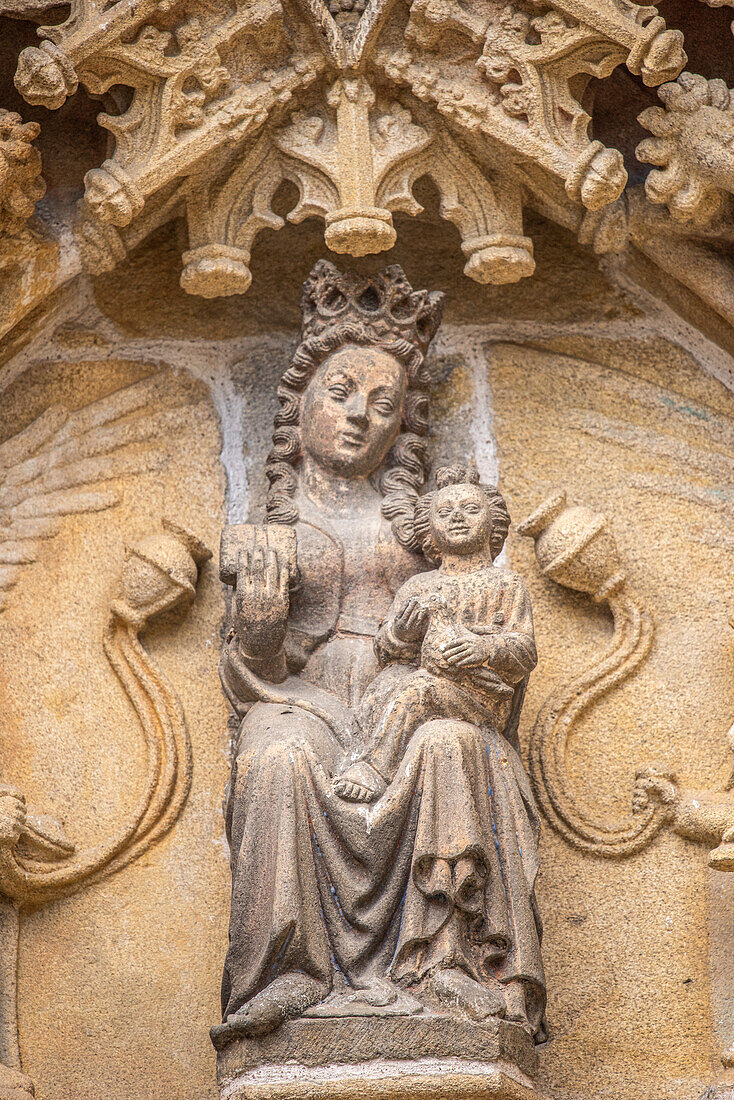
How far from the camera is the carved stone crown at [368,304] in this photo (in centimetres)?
492

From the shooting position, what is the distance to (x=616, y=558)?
4.89 metres

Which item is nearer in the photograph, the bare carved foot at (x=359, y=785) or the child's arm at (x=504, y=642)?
the bare carved foot at (x=359, y=785)

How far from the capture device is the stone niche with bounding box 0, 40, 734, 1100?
4.45m

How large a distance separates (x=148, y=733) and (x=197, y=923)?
533 mm

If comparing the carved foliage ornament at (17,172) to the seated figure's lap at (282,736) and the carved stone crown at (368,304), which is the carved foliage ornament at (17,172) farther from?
the seated figure's lap at (282,736)

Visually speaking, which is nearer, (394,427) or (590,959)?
(590,959)

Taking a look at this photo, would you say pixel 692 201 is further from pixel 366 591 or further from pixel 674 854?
pixel 674 854

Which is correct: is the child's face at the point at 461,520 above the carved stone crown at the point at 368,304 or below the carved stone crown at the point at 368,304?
below

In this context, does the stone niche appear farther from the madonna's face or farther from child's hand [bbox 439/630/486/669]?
child's hand [bbox 439/630/486/669]

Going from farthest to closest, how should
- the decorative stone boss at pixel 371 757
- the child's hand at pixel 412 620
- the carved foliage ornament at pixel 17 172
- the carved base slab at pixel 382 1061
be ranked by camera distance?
the carved foliage ornament at pixel 17 172 → the child's hand at pixel 412 620 → the decorative stone boss at pixel 371 757 → the carved base slab at pixel 382 1061

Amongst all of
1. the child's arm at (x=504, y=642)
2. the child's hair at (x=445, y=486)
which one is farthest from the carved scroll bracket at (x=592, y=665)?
the child's arm at (x=504, y=642)

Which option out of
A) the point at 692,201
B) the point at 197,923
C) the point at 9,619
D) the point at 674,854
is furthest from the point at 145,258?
the point at 674,854

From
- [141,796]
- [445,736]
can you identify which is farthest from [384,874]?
[141,796]

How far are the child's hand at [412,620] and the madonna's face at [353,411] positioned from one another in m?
0.58
